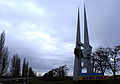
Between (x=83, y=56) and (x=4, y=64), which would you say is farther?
(x=4, y=64)

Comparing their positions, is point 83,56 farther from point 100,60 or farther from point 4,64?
point 4,64

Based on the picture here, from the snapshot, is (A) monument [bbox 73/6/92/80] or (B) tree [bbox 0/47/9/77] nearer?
(A) monument [bbox 73/6/92/80]

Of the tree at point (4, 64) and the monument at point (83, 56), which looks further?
the tree at point (4, 64)

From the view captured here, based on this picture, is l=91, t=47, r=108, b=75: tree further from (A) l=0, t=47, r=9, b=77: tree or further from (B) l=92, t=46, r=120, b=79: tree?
(A) l=0, t=47, r=9, b=77: tree

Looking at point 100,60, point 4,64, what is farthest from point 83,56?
point 4,64

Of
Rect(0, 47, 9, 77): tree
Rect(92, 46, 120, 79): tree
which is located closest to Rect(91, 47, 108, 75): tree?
Rect(92, 46, 120, 79): tree

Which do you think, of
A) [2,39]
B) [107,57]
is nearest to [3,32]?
[2,39]

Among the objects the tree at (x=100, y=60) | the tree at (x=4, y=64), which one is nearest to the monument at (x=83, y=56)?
the tree at (x=100, y=60)

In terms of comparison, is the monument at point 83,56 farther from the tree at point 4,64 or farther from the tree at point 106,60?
the tree at point 4,64

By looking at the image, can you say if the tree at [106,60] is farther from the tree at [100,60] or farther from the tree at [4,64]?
the tree at [4,64]

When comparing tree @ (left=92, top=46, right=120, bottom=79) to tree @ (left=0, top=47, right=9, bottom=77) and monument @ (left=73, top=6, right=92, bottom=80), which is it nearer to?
monument @ (left=73, top=6, right=92, bottom=80)

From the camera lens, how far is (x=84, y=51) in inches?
930

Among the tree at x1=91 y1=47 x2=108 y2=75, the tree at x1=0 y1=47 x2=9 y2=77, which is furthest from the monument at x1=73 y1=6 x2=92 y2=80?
the tree at x1=0 y1=47 x2=9 y2=77

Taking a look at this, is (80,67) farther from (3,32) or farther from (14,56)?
(14,56)
